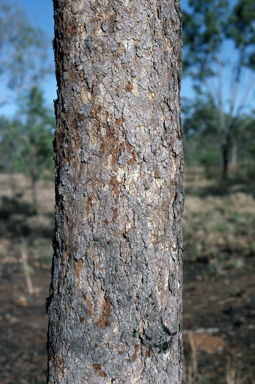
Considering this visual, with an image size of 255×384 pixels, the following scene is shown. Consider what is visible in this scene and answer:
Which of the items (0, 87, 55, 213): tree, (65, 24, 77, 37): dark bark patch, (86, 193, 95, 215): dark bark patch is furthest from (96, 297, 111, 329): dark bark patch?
(0, 87, 55, 213): tree

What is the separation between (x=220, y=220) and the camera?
34.6ft

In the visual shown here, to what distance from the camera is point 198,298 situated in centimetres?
535

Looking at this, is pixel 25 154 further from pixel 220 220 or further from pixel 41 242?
pixel 220 220

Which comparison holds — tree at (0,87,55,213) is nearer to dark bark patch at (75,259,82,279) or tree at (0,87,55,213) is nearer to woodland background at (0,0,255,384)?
woodland background at (0,0,255,384)

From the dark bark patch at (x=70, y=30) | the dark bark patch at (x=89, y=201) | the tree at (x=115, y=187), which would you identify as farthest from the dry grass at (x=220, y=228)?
the dark bark patch at (x=70, y=30)

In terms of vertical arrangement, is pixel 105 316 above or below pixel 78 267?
below

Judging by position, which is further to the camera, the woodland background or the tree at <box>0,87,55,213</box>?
the tree at <box>0,87,55,213</box>

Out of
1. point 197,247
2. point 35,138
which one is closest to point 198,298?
point 197,247

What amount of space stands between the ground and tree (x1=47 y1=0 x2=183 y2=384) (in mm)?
1966

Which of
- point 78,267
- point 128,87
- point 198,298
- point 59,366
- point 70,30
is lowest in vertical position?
point 198,298

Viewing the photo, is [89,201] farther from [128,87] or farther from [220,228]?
[220,228]

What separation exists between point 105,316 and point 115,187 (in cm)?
44

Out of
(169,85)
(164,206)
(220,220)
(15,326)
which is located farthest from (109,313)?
(220,220)

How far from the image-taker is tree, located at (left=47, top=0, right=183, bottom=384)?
110cm
